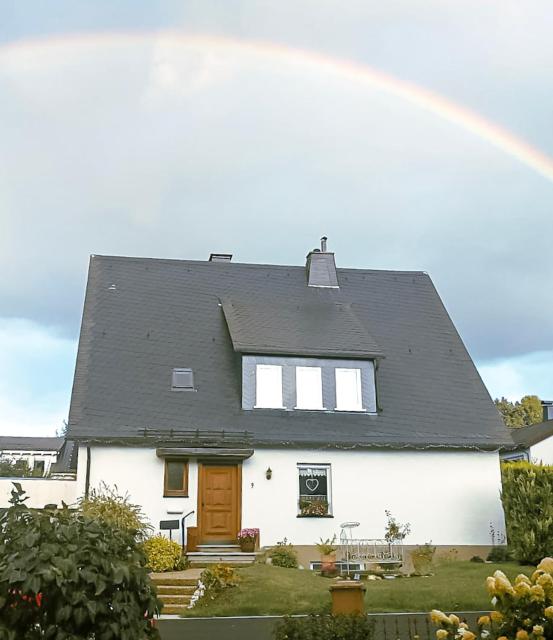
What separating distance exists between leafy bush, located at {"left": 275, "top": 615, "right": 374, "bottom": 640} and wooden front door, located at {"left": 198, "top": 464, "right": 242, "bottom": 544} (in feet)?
35.4

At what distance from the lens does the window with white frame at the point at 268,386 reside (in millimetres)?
21594

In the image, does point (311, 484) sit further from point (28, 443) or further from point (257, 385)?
point (28, 443)

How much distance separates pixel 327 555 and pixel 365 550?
141 centimetres

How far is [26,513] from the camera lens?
21.7 ft

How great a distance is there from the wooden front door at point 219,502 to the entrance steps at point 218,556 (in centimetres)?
38

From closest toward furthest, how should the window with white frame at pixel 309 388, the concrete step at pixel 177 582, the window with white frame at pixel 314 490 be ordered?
1. the concrete step at pixel 177 582
2. the window with white frame at pixel 314 490
3. the window with white frame at pixel 309 388

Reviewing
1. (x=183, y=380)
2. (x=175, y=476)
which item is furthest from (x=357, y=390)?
(x=175, y=476)

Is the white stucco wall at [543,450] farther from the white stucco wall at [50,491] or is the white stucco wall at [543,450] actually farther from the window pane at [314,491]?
the white stucco wall at [50,491]

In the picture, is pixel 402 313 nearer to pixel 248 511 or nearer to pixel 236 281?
pixel 236 281

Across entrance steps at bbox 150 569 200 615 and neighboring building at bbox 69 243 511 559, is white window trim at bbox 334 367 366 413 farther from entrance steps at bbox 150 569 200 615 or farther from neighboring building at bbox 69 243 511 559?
entrance steps at bbox 150 569 200 615

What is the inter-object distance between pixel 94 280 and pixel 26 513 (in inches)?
733

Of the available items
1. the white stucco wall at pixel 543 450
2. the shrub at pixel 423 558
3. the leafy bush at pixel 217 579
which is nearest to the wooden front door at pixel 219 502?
the shrub at pixel 423 558

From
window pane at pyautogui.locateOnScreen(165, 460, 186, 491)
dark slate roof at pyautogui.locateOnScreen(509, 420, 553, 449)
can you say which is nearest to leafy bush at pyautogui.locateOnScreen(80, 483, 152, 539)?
window pane at pyautogui.locateOnScreen(165, 460, 186, 491)

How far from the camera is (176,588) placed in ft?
51.9
